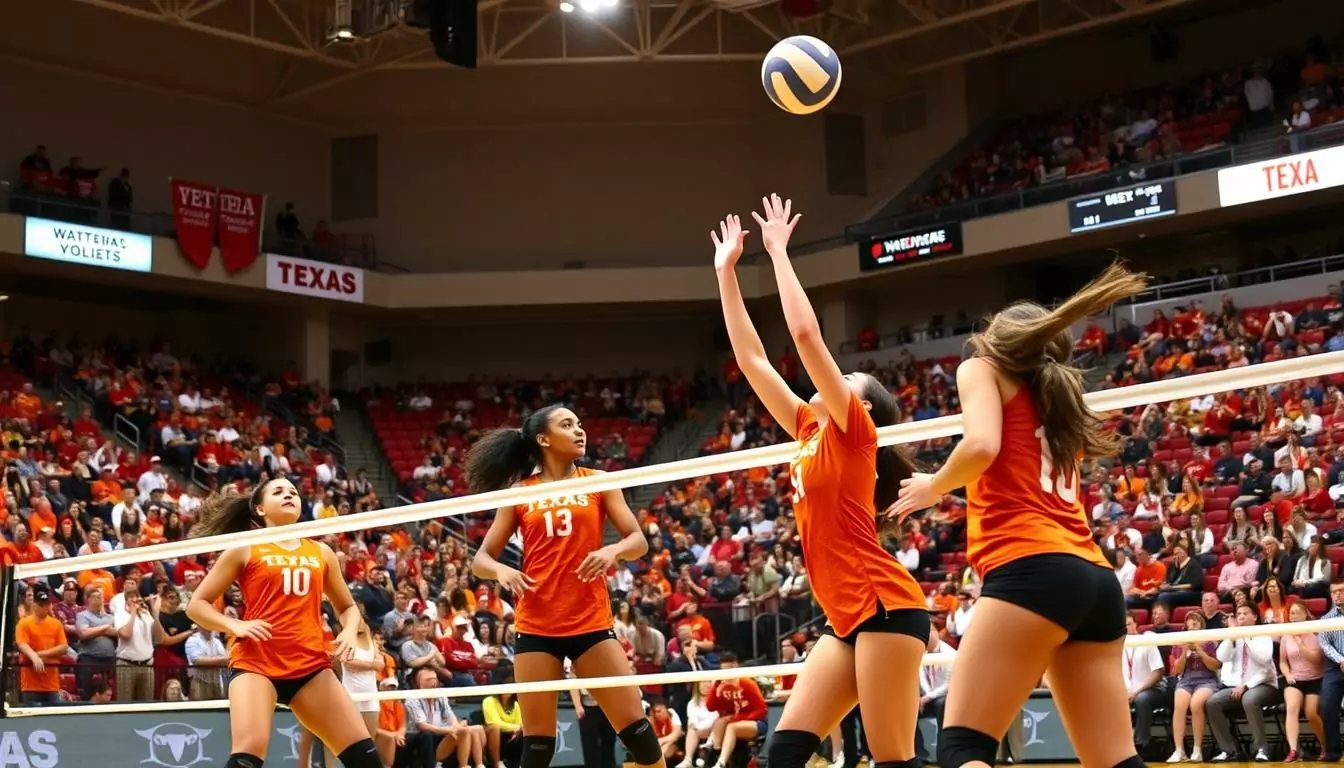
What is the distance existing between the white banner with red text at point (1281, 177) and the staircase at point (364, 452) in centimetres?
1515

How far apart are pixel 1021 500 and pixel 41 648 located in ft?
33.6

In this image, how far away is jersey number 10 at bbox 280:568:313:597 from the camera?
726 centimetres

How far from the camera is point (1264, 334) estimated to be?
71.6 ft

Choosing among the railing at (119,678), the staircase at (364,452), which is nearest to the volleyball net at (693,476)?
the railing at (119,678)

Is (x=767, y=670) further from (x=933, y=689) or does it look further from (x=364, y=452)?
(x=364, y=452)

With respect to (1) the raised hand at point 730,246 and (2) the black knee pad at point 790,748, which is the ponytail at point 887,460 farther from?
(2) the black knee pad at point 790,748

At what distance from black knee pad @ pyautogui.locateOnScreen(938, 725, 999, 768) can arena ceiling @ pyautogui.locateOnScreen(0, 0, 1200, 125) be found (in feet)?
78.2

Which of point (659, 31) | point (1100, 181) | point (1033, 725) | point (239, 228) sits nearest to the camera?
point (1033, 725)

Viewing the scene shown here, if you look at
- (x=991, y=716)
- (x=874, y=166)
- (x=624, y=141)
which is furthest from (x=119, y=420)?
(x=991, y=716)

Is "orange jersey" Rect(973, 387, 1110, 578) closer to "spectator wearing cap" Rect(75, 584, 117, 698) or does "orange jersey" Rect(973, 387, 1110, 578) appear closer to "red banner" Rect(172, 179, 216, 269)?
"spectator wearing cap" Rect(75, 584, 117, 698)

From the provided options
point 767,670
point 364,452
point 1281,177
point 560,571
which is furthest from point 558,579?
point 364,452

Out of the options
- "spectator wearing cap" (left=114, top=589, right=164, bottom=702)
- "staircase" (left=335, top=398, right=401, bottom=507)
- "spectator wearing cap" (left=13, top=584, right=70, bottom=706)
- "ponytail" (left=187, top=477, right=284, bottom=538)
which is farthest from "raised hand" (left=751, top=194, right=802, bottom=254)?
"staircase" (left=335, top=398, right=401, bottom=507)

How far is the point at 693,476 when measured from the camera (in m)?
6.62

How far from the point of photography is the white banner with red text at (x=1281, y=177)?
2375cm
